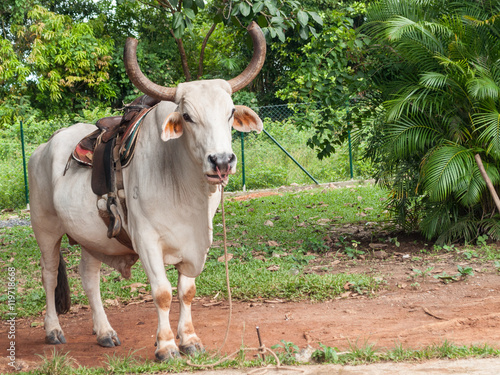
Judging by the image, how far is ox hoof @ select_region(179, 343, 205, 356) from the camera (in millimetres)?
4482

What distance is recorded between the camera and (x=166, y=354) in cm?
430

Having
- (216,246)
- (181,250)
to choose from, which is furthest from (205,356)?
(216,246)

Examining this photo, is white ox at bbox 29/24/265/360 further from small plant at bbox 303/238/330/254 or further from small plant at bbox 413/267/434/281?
small plant at bbox 303/238/330/254

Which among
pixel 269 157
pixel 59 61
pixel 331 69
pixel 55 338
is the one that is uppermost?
pixel 59 61

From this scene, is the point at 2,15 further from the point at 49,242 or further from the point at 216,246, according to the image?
the point at 49,242

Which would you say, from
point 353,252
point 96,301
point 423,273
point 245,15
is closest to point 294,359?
point 96,301

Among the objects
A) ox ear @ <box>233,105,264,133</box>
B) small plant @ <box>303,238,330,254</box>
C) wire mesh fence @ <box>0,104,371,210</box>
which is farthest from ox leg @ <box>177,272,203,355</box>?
wire mesh fence @ <box>0,104,371,210</box>

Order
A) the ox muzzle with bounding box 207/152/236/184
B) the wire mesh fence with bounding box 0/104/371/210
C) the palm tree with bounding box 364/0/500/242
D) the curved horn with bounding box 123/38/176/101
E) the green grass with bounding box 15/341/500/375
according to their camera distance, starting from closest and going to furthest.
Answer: the ox muzzle with bounding box 207/152/236/184, the green grass with bounding box 15/341/500/375, the curved horn with bounding box 123/38/176/101, the palm tree with bounding box 364/0/500/242, the wire mesh fence with bounding box 0/104/371/210

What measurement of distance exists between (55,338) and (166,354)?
1476mm

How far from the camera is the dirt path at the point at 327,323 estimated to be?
4816 millimetres

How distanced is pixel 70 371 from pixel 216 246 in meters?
4.72

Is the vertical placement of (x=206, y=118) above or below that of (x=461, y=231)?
above

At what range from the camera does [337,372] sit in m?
3.70

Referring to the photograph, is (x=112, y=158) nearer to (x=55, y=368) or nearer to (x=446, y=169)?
(x=55, y=368)
